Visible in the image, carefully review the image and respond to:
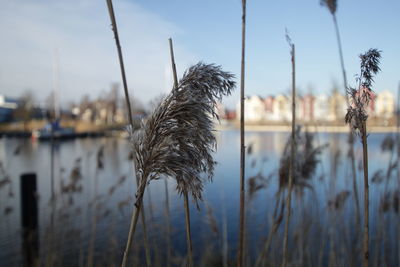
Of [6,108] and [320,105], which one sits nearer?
[320,105]

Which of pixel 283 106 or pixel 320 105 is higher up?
pixel 320 105

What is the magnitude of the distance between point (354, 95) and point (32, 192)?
6448mm

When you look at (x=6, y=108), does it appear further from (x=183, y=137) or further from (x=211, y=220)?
(x=183, y=137)

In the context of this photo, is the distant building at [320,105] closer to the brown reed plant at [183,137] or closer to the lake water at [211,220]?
the lake water at [211,220]

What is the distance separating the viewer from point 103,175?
36.3 ft

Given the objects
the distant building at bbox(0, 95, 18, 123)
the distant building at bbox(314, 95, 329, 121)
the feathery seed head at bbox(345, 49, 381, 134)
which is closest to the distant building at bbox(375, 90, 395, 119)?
the feathery seed head at bbox(345, 49, 381, 134)

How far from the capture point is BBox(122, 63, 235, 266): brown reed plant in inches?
38.4

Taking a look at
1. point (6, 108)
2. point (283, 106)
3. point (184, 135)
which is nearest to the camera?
point (184, 135)

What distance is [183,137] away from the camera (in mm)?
1008

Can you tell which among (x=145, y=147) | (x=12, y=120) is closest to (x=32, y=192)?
(x=145, y=147)

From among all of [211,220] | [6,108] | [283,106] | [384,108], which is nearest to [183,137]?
[211,220]

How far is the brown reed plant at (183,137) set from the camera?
974mm

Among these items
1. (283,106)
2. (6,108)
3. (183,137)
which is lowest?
(183,137)

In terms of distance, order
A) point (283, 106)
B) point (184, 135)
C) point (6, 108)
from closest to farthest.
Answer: point (184, 135) → point (283, 106) → point (6, 108)
